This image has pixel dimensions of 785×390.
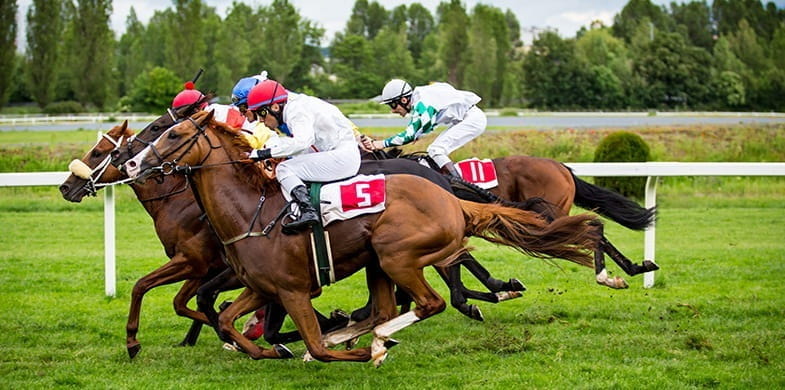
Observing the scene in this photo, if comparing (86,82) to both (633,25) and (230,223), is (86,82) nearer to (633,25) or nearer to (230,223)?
(230,223)

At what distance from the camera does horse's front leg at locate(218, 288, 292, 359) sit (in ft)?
18.2

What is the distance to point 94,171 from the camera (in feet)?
20.1

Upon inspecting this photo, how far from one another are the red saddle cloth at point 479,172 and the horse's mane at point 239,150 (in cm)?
207

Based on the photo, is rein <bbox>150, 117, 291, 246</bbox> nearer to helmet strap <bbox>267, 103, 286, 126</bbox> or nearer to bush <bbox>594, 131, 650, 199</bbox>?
helmet strap <bbox>267, 103, 286, 126</bbox>

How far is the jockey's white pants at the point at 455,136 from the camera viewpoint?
23.5 feet

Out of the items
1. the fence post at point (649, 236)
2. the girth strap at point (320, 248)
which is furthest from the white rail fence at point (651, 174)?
the girth strap at point (320, 248)

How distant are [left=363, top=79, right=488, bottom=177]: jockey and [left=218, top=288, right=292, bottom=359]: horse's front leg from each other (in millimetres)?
1804

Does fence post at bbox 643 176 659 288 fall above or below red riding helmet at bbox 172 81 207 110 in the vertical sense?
below

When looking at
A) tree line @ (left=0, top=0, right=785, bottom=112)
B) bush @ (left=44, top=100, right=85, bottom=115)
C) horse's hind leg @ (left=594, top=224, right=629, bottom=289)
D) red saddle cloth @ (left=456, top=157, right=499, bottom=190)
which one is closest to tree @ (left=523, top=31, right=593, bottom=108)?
tree line @ (left=0, top=0, right=785, bottom=112)

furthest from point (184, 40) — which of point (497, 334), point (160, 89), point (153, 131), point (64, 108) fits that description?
point (497, 334)

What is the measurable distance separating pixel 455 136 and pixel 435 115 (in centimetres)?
31

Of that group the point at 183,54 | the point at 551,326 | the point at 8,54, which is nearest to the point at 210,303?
the point at 551,326

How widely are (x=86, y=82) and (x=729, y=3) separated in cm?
5912

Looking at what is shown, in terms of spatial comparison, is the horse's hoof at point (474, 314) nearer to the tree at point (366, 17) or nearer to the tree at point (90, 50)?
the tree at point (90, 50)
